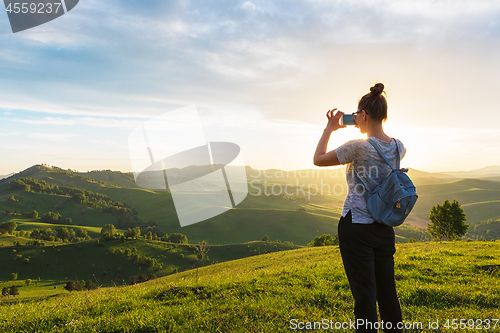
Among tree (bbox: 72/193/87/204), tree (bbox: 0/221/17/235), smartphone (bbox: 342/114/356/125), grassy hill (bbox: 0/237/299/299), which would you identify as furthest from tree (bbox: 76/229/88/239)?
smartphone (bbox: 342/114/356/125)

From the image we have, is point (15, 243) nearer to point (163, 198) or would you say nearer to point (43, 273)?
point (43, 273)

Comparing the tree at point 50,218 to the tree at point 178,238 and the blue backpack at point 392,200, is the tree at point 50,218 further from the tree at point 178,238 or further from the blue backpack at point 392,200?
the blue backpack at point 392,200

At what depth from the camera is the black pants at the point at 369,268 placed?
239cm

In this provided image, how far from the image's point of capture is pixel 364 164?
2.50m

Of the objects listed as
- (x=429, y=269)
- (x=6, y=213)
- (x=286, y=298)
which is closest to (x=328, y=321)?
(x=286, y=298)

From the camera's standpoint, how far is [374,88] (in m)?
2.54

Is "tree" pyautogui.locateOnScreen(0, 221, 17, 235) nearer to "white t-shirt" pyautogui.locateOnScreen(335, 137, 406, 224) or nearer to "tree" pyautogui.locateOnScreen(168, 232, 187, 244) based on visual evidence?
"tree" pyautogui.locateOnScreen(168, 232, 187, 244)

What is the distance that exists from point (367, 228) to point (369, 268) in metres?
0.36

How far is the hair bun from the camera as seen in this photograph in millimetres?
2516

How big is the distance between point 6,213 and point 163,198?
76.8 metres

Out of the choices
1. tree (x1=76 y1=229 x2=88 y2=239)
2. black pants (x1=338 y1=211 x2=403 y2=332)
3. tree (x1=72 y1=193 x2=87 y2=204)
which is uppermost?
black pants (x1=338 y1=211 x2=403 y2=332)

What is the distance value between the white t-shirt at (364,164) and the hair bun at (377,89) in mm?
441

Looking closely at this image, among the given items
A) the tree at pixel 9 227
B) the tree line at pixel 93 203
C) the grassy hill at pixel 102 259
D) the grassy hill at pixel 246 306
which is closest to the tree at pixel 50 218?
the tree line at pixel 93 203

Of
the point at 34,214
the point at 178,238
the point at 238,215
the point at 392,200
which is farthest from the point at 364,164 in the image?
the point at 34,214
